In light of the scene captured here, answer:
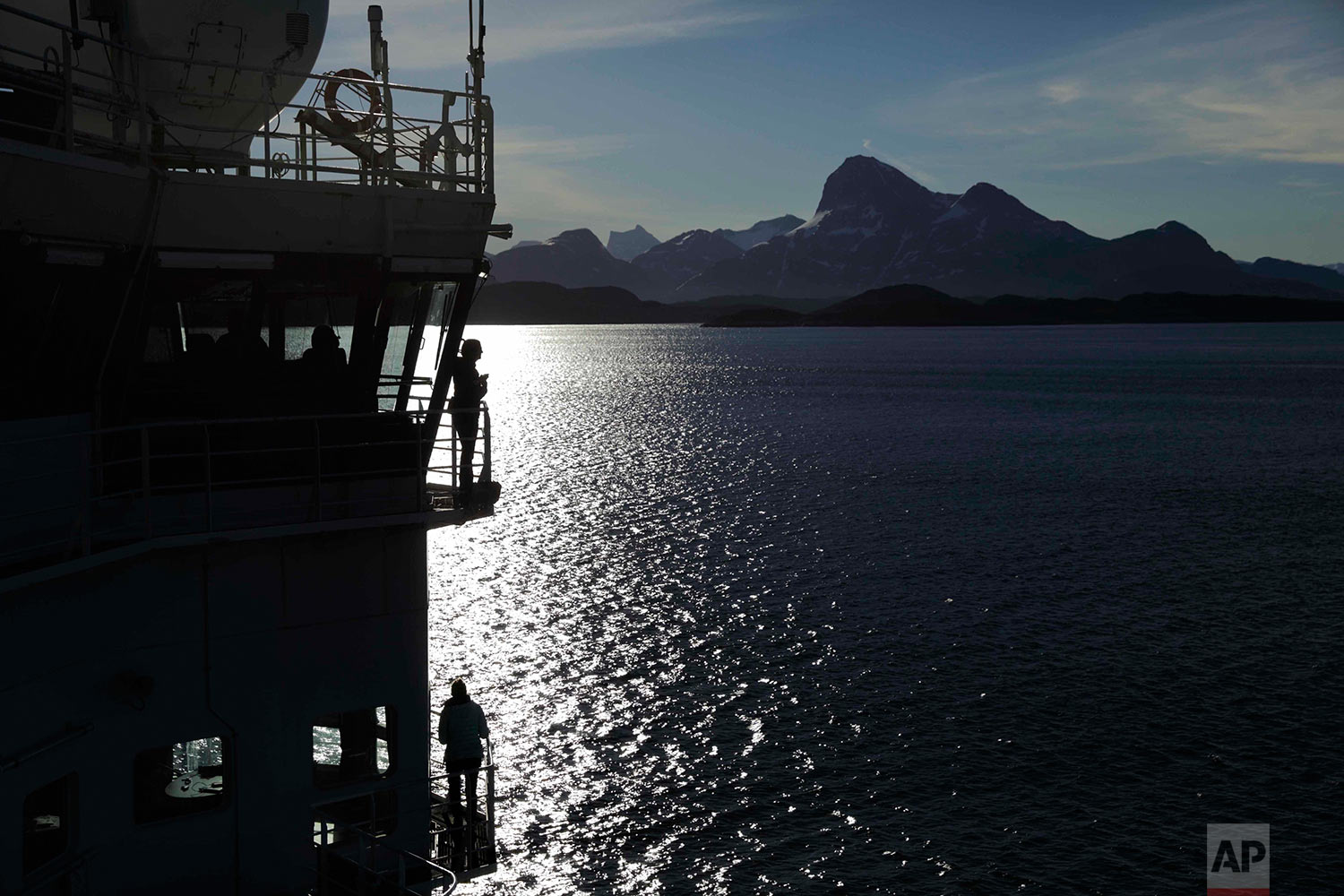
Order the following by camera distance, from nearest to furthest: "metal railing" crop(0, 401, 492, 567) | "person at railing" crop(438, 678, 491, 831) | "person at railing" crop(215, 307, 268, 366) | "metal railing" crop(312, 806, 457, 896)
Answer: "metal railing" crop(0, 401, 492, 567), "metal railing" crop(312, 806, 457, 896), "person at railing" crop(215, 307, 268, 366), "person at railing" crop(438, 678, 491, 831)

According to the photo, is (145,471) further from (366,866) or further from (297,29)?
(297,29)

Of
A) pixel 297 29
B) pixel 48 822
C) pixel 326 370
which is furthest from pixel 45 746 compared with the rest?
pixel 297 29

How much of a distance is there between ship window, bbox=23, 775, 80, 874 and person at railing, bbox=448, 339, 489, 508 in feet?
Answer: 20.3

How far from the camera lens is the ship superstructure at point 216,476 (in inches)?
473

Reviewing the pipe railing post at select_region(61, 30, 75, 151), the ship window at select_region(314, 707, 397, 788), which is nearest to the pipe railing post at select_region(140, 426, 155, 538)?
the pipe railing post at select_region(61, 30, 75, 151)

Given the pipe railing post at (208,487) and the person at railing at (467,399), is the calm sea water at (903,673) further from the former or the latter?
the pipe railing post at (208,487)

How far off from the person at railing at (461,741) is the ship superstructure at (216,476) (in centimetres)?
129

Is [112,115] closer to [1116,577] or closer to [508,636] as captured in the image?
[508,636]

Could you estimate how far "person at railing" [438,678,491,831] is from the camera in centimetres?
1742

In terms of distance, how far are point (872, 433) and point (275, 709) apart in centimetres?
10183

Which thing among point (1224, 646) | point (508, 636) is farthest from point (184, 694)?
point (1224, 646)

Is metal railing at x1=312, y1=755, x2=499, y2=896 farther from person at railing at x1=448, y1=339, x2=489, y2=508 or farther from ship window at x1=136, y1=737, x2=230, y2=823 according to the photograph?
person at railing at x1=448, y1=339, x2=489, y2=508

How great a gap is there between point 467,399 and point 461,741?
18.0 feet

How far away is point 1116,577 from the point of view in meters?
52.6
